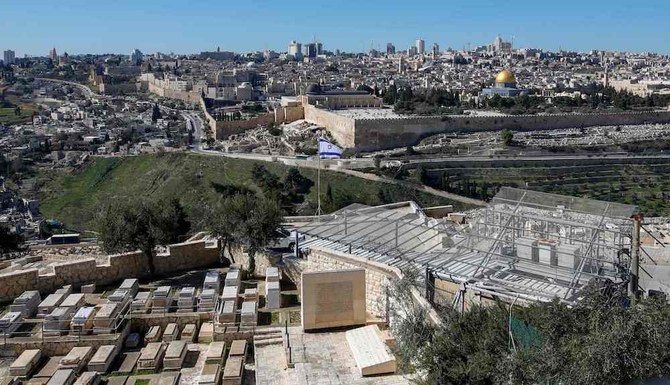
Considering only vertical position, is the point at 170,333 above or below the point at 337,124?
below

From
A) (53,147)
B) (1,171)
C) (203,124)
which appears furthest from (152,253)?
(203,124)

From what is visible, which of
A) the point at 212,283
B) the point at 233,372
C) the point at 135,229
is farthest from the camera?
the point at 135,229

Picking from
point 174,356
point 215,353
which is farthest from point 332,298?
point 174,356

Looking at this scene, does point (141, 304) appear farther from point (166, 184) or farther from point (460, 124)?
point (460, 124)

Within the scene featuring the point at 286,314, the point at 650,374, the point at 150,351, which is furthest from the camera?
the point at 286,314

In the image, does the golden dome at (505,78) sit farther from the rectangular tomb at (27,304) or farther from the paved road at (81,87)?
the rectangular tomb at (27,304)

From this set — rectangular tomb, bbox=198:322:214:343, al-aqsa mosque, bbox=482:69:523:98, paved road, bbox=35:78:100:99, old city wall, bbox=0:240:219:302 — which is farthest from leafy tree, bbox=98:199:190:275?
paved road, bbox=35:78:100:99

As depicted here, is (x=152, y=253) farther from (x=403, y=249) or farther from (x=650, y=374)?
(x=650, y=374)
